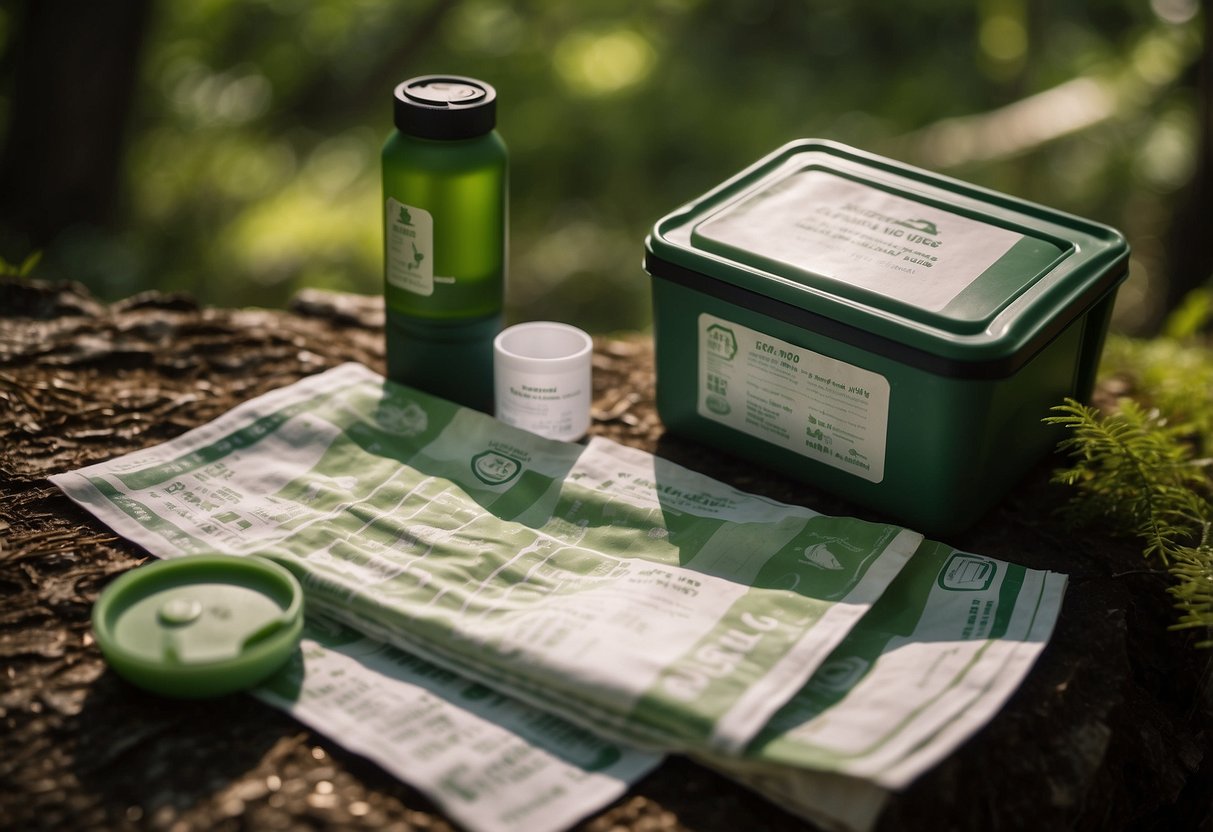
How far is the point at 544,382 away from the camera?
138 cm

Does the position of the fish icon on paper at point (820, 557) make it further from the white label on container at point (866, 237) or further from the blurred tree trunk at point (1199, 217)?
the blurred tree trunk at point (1199, 217)

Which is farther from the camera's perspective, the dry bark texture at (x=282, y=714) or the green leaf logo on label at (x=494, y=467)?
the green leaf logo on label at (x=494, y=467)

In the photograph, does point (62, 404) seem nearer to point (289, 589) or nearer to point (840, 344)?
point (289, 589)

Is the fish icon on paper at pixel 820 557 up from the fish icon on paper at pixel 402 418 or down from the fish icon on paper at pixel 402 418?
up

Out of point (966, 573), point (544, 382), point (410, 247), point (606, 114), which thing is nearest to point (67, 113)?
point (606, 114)

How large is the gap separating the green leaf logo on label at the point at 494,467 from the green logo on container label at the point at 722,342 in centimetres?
25

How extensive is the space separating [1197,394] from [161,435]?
1329mm

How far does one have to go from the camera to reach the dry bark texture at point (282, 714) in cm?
93

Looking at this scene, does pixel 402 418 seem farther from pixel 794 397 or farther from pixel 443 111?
pixel 794 397

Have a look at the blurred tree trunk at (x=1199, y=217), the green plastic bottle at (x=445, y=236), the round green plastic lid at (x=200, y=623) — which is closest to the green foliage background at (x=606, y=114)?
the blurred tree trunk at (x=1199, y=217)

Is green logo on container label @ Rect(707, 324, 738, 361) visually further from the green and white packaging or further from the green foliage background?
the green foliage background

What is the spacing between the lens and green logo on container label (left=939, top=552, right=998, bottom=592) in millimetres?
1133

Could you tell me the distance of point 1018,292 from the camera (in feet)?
3.90

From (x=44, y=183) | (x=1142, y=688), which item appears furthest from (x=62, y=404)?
(x=44, y=183)
